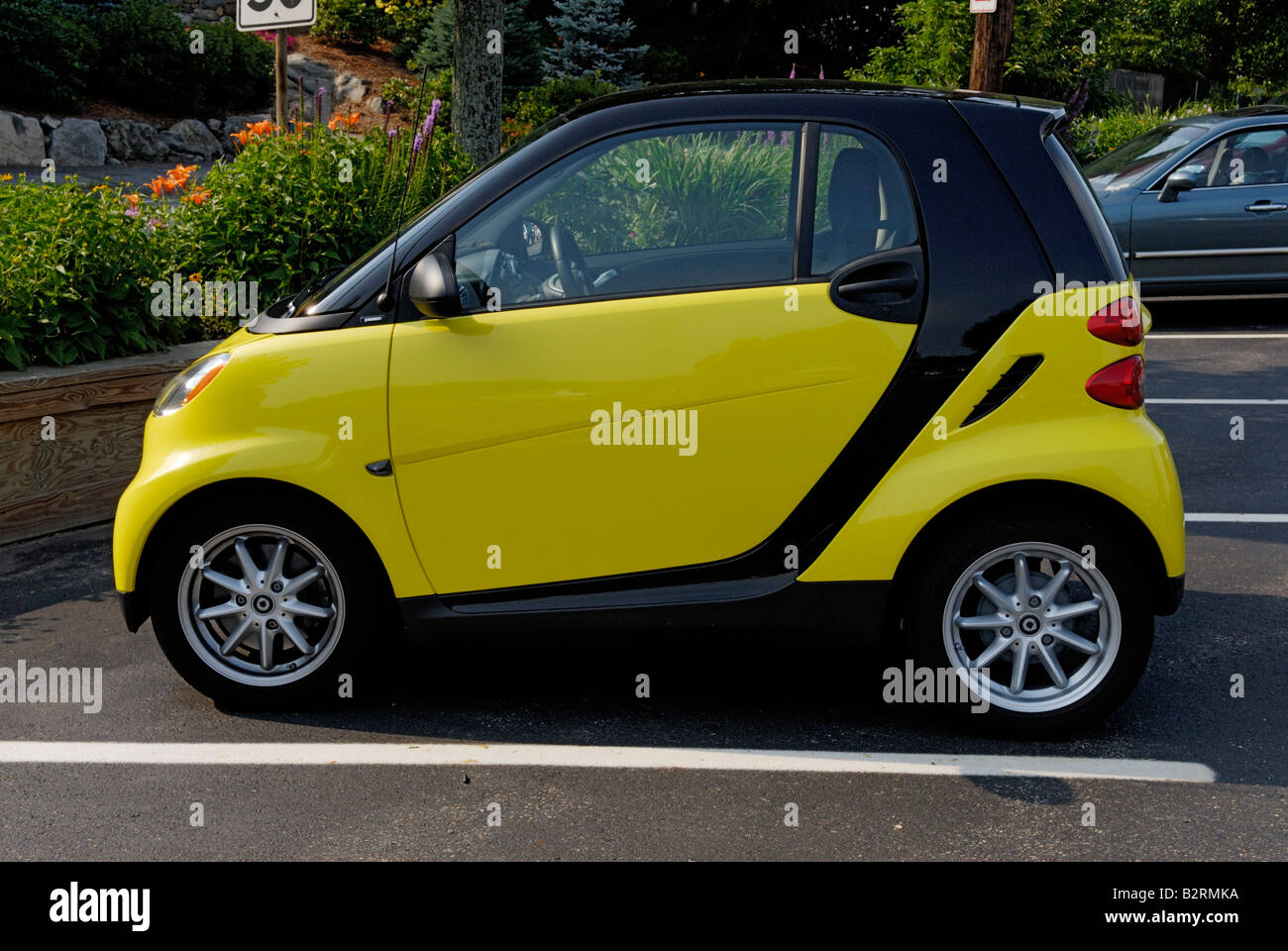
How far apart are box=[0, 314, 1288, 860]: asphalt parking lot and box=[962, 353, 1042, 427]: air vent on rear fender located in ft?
2.69

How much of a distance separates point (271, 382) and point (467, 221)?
0.74 m

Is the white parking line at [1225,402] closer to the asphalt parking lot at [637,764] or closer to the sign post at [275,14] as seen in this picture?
the asphalt parking lot at [637,764]

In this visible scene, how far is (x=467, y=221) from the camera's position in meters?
4.16

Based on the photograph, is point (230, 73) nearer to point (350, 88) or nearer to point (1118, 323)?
point (350, 88)

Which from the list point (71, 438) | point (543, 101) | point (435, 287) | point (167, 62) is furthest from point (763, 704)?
point (167, 62)

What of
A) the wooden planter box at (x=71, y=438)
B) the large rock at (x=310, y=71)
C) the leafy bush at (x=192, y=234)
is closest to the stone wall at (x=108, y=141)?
the large rock at (x=310, y=71)

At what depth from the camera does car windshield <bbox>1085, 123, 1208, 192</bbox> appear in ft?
39.5

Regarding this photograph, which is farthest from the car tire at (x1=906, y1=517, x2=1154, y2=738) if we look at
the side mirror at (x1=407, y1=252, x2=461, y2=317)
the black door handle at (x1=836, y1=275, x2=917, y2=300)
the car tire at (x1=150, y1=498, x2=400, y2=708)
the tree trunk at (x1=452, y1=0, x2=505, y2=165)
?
the tree trunk at (x1=452, y1=0, x2=505, y2=165)

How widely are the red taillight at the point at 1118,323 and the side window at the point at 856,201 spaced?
0.56 metres

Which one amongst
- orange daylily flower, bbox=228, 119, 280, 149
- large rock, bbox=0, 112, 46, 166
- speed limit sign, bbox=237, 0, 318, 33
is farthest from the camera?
large rock, bbox=0, 112, 46, 166

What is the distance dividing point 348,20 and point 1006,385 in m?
21.6

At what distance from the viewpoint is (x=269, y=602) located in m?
4.31

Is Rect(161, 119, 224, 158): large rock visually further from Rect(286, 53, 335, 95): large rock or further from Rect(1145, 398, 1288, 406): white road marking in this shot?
Rect(1145, 398, 1288, 406): white road marking

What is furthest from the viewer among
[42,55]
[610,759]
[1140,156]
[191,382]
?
[42,55]
